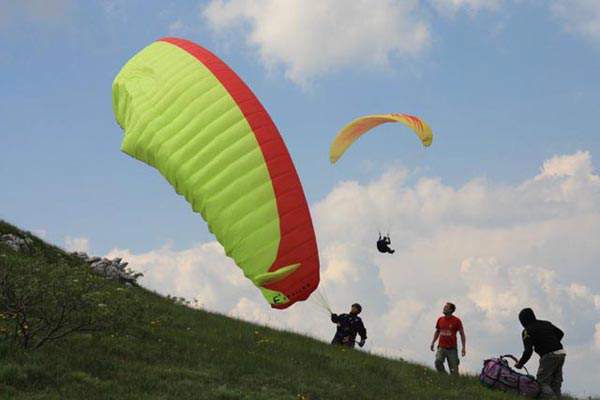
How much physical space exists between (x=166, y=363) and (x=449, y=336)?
22.7ft

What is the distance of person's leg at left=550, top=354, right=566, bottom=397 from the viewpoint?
17609 millimetres

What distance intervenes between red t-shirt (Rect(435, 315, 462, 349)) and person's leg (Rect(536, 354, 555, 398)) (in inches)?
82.9

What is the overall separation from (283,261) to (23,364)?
5309 millimetres

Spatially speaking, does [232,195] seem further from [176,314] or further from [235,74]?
[176,314]

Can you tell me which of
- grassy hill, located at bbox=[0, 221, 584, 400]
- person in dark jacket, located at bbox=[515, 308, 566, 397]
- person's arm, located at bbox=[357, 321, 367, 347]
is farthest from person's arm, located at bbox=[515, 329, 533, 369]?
person's arm, located at bbox=[357, 321, 367, 347]

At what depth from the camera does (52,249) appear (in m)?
29.7

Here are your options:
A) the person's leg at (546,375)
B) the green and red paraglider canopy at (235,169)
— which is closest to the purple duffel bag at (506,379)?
the person's leg at (546,375)

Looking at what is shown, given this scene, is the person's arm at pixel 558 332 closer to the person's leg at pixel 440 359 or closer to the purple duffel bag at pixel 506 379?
the purple duffel bag at pixel 506 379

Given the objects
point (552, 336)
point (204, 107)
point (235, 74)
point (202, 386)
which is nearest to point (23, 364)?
point (202, 386)

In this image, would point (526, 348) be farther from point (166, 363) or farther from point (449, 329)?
point (166, 363)

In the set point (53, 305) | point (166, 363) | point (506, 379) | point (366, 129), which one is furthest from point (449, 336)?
point (53, 305)

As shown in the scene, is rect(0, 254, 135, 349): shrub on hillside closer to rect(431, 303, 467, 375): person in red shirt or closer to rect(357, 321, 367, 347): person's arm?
rect(357, 321, 367, 347): person's arm

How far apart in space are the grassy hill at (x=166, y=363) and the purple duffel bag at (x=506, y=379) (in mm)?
404

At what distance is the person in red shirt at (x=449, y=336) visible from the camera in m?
18.9
